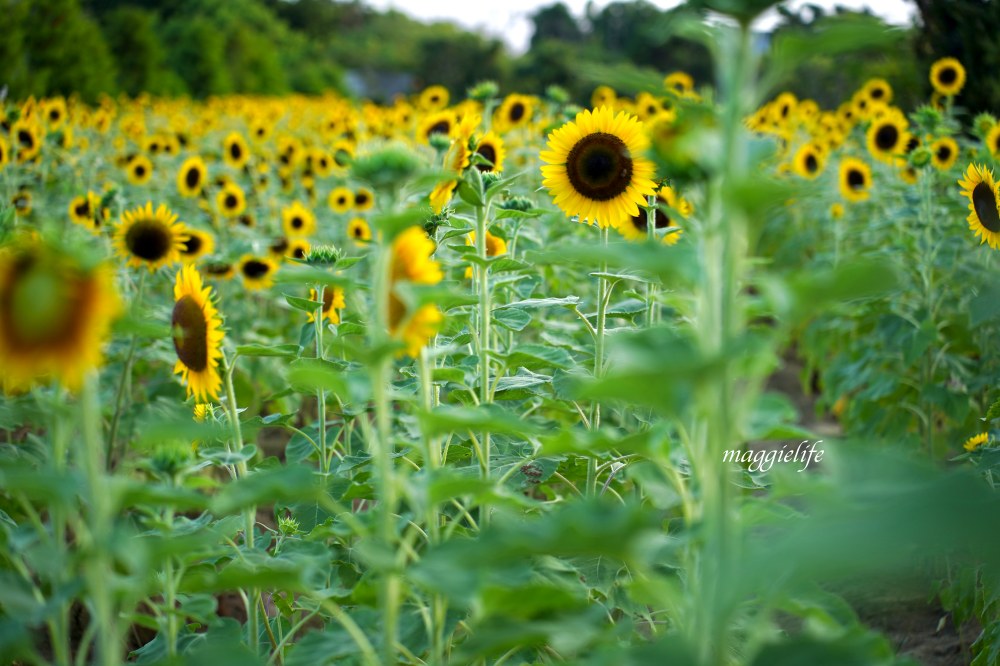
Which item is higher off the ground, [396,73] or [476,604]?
[396,73]

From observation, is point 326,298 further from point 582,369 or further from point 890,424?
point 890,424

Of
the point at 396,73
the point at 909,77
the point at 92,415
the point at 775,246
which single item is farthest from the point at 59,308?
the point at 396,73

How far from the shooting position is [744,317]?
1.16 m

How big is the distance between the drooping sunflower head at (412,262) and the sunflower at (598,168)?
0.88m

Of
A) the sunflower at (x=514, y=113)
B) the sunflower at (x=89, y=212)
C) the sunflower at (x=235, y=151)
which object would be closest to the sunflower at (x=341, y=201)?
the sunflower at (x=514, y=113)

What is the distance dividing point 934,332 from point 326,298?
2210mm

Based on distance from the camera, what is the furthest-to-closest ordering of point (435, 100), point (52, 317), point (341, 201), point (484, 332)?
point (435, 100) < point (341, 201) < point (484, 332) < point (52, 317)

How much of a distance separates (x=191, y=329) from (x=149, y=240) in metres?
1.01

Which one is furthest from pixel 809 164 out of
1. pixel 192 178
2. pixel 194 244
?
pixel 194 244

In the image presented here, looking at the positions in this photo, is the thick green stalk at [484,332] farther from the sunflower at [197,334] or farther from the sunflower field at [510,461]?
the sunflower at [197,334]

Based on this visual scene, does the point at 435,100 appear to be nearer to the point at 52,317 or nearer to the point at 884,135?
the point at 884,135

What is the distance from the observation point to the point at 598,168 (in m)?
2.19

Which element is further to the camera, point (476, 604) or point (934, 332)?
point (934, 332)

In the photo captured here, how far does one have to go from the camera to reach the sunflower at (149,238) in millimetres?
2729
